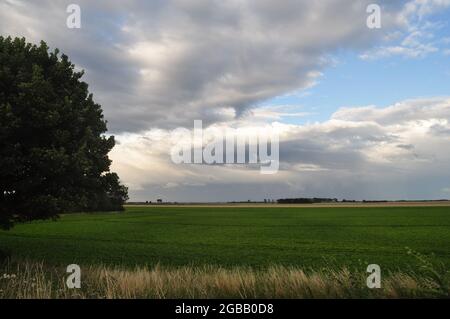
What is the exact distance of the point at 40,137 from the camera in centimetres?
2444

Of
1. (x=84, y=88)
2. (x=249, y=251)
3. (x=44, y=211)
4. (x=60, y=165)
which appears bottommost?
(x=249, y=251)

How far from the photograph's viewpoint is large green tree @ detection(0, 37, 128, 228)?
74.6ft

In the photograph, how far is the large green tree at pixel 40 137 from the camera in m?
22.7

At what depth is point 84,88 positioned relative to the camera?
94.6 ft

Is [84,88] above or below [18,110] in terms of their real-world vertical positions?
above

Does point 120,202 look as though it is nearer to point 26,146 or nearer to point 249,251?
point 249,251

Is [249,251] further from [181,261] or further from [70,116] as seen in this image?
[70,116]

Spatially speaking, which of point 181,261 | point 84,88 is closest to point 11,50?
point 84,88
